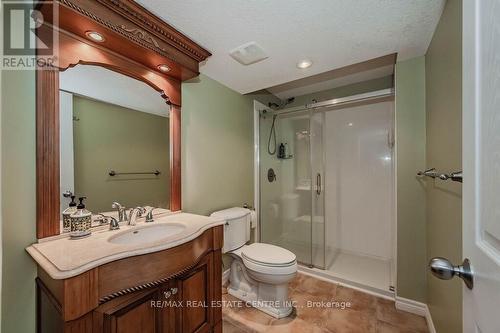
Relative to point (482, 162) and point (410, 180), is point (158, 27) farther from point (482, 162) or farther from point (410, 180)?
point (410, 180)

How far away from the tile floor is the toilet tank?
512 millimetres

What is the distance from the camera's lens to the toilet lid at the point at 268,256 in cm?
170

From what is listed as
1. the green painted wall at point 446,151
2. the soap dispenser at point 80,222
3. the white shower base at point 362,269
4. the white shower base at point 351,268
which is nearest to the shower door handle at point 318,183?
the white shower base at point 351,268

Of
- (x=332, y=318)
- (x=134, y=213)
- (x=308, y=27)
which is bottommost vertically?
(x=332, y=318)

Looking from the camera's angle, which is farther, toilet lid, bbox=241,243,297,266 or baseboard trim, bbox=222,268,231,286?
baseboard trim, bbox=222,268,231,286

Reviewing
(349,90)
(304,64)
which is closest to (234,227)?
(304,64)

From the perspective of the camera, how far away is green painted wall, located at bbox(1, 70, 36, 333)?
0.92m

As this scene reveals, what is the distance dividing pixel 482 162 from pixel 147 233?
5.11 ft

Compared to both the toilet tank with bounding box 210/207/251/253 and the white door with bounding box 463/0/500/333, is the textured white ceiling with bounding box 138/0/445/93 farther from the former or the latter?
the toilet tank with bounding box 210/207/251/253

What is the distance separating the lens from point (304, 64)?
69.1 inches

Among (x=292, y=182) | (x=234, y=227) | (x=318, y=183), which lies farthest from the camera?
(x=292, y=182)

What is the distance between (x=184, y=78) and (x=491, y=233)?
1.84 meters

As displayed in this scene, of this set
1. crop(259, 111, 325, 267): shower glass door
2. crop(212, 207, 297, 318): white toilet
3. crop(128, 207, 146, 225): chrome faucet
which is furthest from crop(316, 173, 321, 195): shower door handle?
crop(128, 207, 146, 225): chrome faucet

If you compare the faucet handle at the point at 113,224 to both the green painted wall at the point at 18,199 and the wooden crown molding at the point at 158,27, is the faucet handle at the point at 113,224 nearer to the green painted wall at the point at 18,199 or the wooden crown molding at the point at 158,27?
the green painted wall at the point at 18,199
